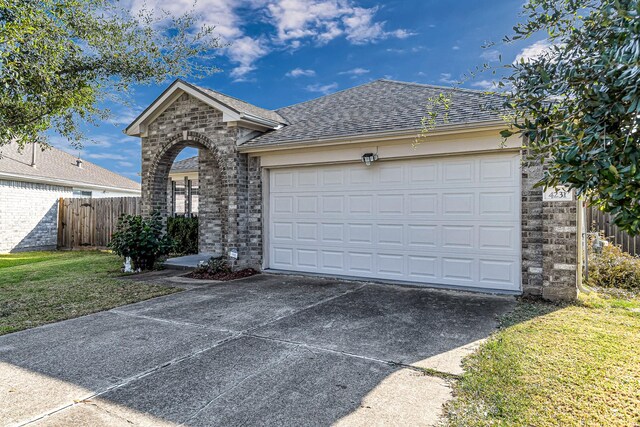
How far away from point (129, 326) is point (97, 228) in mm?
13019

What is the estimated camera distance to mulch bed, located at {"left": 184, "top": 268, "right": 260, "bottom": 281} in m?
9.08

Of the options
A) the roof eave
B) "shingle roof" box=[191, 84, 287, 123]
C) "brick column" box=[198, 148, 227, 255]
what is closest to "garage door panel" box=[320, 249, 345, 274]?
the roof eave

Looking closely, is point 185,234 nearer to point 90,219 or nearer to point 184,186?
point 184,186

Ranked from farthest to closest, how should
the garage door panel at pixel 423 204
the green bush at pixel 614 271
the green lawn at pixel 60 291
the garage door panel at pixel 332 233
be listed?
the garage door panel at pixel 332 233
the green bush at pixel 614 271
the garage door panel at pixel 423 204
the green lawn at pixel 60 291

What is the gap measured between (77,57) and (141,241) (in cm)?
443

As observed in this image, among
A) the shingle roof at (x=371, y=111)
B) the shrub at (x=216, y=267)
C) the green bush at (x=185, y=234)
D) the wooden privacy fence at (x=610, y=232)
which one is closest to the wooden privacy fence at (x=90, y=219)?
the green bush at (x=185, y=234)

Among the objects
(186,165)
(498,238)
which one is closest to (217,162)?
(186,165)

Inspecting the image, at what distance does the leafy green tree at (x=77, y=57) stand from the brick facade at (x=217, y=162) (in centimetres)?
114

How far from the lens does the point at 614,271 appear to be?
802 cm

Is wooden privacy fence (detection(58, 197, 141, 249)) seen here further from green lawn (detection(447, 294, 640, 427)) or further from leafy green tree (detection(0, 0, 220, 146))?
green lawn (detection(447, 294, 640, 427))

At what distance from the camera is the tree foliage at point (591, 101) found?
1.94m

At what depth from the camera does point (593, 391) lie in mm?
3379

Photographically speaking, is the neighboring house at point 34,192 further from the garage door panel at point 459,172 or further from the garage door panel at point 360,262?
the garage door panel at point 459,172

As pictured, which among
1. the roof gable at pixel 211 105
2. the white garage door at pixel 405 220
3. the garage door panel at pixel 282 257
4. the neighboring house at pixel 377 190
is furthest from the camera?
the garage door panel at pixel 282 257
